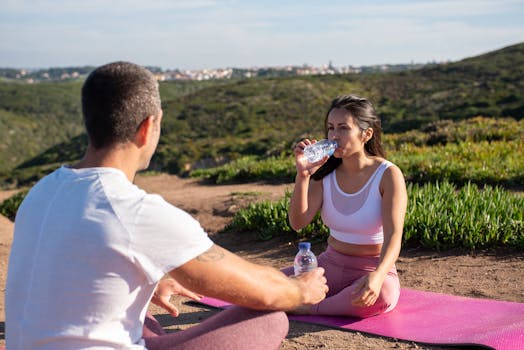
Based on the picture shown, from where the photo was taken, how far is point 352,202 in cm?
438

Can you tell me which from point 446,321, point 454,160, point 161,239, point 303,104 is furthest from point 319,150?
point 303,104

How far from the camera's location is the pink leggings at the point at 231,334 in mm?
2641

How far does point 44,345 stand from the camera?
228 cm

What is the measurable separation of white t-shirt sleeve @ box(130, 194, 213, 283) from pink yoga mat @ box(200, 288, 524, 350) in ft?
6.84

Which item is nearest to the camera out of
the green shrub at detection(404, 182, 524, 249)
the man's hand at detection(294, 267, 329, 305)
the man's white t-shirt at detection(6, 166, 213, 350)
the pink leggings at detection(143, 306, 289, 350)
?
the man's white t-shirt at detection(6, 166, 213, 350)

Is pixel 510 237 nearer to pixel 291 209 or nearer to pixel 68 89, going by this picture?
pixel 291 209

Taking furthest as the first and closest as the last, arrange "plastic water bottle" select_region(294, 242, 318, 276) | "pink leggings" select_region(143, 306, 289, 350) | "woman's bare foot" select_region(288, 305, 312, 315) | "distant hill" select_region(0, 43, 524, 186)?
"distant hill" select_region(0, 43, 524, 186) < "woman's bare foot" select_region(288, 305, 312, 315) < "plastic water bottle" select_region(294, 242, 318, 276) < "pink leggings" select_region(143, 306, 289, 350)

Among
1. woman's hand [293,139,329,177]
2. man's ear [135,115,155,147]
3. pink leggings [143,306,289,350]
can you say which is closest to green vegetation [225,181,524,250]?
woman's hand [293,139,329,177]

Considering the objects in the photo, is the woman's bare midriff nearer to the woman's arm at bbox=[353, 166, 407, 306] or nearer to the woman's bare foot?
the woman's arm at bbox=[353, 166, 407, 306]

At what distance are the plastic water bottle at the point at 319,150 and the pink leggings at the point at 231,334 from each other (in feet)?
5.44

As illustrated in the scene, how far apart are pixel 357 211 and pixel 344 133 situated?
488 millimetres

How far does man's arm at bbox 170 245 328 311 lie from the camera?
234 cm

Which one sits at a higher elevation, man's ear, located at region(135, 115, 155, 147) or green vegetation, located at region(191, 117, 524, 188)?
man's ear, located at region(135, 115, 155, 147)

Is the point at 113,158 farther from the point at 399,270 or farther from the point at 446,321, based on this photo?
the point at 399,270
